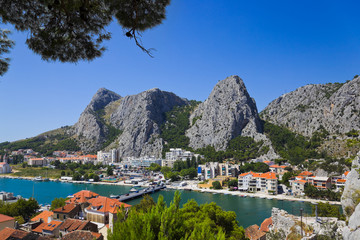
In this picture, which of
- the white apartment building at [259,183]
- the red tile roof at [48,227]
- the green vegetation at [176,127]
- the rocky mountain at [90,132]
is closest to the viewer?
the red tile roof at [48,227]

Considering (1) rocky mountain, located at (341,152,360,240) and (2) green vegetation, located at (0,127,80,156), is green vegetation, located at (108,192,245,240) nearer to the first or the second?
(1) rocky mountain, located at (341,152,360,240)

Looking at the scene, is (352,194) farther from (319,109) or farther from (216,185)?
(319,109)

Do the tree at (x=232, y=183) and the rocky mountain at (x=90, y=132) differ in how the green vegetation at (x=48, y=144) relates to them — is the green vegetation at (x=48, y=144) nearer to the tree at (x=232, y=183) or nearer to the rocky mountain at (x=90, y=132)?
the rocky mountain at (x=90, y=132)

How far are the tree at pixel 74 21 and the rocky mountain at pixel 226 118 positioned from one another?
66.5 meters

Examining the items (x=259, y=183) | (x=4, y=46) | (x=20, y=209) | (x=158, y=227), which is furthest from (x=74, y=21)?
(x=259, y=183)

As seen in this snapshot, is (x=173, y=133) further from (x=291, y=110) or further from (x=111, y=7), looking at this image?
(x=111, y=7)

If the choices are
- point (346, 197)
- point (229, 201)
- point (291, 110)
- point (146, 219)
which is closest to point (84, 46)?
point (146, 219)

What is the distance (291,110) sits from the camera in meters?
78.3

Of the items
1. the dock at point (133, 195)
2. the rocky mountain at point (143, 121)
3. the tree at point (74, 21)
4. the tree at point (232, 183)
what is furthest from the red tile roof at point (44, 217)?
the rocky mountain at point (143, 121)

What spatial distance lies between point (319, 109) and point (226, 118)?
26.7 meters

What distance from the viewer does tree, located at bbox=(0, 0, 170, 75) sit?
3.73 m

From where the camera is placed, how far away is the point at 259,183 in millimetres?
37219

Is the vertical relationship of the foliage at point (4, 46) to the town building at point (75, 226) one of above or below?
above

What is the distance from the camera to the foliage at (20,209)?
19047 millimetres
